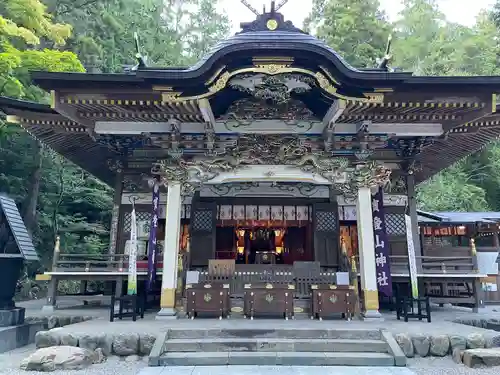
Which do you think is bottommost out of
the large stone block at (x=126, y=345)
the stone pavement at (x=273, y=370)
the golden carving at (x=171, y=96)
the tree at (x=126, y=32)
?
the stone pavement at (x=273, y=370)

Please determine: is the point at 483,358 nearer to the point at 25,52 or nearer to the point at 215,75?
the point at 215,75

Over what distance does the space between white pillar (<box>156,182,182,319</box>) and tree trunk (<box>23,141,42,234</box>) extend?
381 inches

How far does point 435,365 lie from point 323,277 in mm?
3211

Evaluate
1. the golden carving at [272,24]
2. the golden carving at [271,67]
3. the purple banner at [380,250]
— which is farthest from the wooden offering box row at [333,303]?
the golden carving at [272,24]

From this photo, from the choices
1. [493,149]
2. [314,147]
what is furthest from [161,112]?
[493,149]

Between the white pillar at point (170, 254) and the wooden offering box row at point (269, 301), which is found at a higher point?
the white pillar at point (170, 254)

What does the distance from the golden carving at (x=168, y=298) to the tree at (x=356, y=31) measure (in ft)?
71.3

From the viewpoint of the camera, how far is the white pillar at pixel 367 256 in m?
7.81

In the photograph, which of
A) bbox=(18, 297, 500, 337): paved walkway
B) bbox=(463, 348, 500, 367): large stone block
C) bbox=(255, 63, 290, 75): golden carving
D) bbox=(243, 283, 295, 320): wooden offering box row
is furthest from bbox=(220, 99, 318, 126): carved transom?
bbox=(463, 348, 500, 367): large stone block

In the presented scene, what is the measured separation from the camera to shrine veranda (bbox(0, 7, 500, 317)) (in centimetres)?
745

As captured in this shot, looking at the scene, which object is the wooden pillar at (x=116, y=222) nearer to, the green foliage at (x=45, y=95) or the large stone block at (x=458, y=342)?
the green foliage at (x=45, y=95)

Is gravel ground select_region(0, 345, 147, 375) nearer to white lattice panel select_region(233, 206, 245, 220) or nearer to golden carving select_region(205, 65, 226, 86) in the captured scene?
golden carving select_region(205, 65, 226, 86)

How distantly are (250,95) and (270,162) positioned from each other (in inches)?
65.7

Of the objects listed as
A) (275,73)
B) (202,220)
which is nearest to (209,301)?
(202,220)
